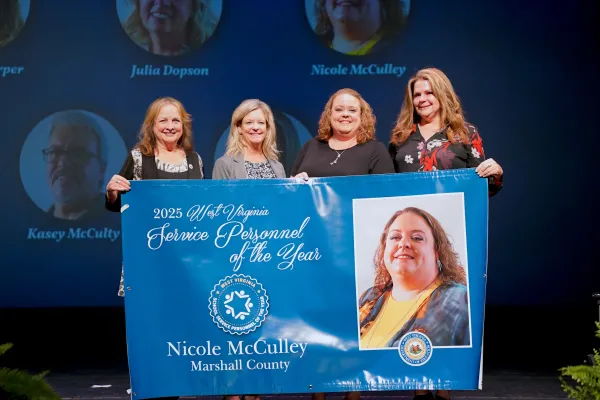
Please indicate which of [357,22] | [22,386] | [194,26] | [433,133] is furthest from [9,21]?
[22,386]

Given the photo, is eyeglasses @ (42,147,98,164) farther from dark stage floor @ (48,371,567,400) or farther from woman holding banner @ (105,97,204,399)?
woman holding banner @ (105,97,204,399)

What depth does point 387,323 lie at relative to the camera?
3.17 meters

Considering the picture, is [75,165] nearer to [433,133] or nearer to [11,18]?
[11,18]

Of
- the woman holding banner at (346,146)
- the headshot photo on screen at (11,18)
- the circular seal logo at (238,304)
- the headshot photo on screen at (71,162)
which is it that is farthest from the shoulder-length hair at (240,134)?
the headshot photo on screen at (11,18)

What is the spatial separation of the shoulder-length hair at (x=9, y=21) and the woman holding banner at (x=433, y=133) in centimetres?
396

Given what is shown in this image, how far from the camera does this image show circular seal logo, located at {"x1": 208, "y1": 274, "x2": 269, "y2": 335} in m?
3.17

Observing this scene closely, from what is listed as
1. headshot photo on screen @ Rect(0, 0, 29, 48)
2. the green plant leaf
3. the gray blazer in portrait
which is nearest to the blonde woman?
the gray blazer in portrait

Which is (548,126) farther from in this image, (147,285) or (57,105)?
(147,285)

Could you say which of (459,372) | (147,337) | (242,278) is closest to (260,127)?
(242,278)

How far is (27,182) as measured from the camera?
21.2 ft

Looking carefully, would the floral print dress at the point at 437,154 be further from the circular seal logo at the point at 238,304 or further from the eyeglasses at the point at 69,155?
the eyeglasses at the point at 69,155

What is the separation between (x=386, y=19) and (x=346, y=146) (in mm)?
3042

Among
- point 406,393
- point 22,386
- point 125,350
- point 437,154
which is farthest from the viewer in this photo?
point 125,350

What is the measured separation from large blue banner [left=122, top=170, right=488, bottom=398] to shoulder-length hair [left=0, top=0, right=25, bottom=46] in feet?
12.3
